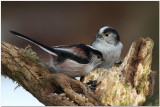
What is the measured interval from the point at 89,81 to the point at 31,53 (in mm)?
469

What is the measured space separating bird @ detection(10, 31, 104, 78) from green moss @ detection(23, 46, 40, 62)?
6.9 inches

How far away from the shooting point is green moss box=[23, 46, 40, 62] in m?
1.98

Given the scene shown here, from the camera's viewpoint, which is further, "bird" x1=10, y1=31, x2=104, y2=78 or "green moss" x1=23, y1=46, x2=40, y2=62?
"green moss" x1=23, y1=46, x2=40, y2=62

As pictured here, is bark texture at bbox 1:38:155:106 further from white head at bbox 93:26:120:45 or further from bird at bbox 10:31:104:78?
white head at bbox 93:26:120:45

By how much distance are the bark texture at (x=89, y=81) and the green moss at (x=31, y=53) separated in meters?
0.04

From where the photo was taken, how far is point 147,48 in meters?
1.87

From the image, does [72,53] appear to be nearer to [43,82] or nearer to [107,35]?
[43,82]

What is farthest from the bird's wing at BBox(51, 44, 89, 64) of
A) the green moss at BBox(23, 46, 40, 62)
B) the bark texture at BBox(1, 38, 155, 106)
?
the green moss at BBox(23, 46, 40, 62)

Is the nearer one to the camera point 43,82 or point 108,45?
point 43,82

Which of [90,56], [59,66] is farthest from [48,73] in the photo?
[90,56]

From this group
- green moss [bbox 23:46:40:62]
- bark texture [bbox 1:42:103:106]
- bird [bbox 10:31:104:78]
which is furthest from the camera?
green moss [bbox 23:46:40:62]

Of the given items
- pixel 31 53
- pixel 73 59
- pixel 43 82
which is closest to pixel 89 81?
pixel 73 59

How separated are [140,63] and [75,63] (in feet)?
1.37

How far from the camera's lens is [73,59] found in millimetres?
1813
